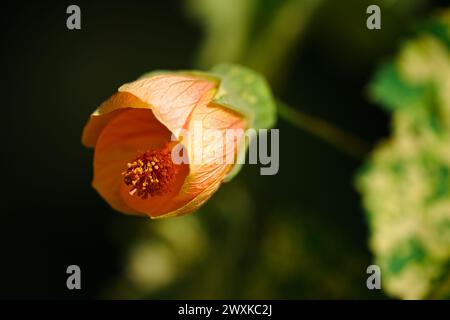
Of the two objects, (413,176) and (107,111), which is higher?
(107,111)

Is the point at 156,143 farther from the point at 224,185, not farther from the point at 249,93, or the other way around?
the point at 224,185

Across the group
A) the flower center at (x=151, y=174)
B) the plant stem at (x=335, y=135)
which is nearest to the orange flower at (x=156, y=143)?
the flower center at (x=151, y=174)

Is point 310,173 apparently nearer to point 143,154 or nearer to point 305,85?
point 305,85

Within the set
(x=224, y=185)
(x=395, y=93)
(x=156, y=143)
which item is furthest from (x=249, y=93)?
(x=224, y=185)

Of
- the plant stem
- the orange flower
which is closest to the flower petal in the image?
the orange flower

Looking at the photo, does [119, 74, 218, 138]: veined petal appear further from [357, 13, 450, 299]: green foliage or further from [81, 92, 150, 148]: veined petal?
[357, 13, 450, 299]: green foliage

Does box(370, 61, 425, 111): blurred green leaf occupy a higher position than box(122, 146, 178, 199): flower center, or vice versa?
box(370, 61, 425, 111): blurred green leaf
